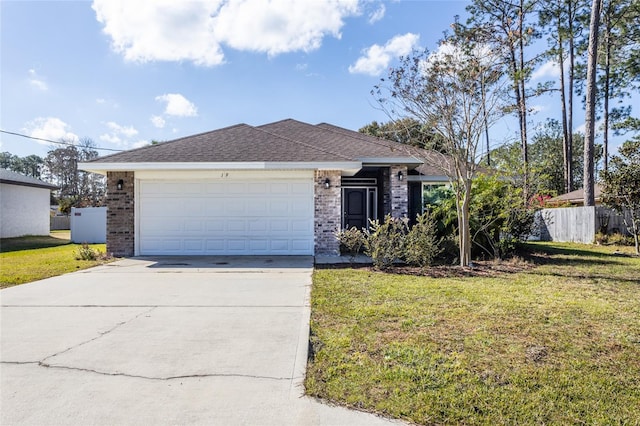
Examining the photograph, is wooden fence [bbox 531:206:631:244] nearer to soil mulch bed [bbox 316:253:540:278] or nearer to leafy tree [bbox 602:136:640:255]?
Answer: leafy tree [bbox 602:136:640:255]

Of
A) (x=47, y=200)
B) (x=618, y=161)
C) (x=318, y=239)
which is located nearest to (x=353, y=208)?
(x=318, y=239)

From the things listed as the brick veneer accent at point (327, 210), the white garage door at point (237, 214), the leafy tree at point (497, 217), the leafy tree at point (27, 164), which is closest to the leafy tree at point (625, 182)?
the leafy tree at point (497, 217)

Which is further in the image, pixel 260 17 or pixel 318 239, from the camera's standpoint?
pixel 318 239

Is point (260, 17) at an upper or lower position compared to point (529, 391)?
upper

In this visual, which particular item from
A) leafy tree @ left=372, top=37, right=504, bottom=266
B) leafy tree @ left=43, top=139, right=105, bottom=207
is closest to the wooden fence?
leafy tree @ left=372, top=37, right=504, bottom=266

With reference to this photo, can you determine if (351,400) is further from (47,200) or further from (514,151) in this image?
(47,200)

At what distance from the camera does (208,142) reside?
37.0 ft

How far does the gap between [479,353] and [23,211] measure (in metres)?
22.6

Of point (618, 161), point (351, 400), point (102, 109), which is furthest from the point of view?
point (102, 109)

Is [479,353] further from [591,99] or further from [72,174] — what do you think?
[72,174]

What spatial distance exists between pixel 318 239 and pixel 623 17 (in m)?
23.3

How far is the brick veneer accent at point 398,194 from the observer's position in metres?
11.6

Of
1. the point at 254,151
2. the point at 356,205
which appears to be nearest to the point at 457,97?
the point at 356,205

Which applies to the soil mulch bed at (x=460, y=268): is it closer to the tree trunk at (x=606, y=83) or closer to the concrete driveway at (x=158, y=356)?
the concrete driveway at (x=158, y=356)
